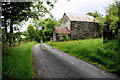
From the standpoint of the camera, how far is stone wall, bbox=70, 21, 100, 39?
27905 mm

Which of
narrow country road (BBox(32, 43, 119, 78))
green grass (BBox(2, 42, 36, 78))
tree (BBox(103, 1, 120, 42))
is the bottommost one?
narrow country road (BBox(32, 43, 119, 78))

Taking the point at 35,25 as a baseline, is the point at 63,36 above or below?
below

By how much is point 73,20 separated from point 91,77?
24117 millimetres

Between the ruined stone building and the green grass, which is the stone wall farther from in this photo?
the green grass

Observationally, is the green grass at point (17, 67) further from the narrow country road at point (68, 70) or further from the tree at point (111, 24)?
the tree at point (111, 24)

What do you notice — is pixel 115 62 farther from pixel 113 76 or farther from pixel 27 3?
pixel 27 3

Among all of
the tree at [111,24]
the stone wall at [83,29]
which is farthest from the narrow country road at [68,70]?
the stone wall at [83,29]

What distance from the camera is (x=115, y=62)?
230 inches

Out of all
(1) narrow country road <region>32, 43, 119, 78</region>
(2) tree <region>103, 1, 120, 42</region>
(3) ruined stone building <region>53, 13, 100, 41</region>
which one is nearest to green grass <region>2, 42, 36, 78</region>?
(1) narrow country road <region>32, 43, 119, 78</region>

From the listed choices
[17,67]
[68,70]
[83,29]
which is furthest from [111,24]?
[83,29]

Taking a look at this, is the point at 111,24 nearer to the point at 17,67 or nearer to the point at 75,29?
the point at 17,67

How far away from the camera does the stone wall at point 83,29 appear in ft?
91.6

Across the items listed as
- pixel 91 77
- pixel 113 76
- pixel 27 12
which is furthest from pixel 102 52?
pixel 27 12

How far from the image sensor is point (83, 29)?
95.5 ft
